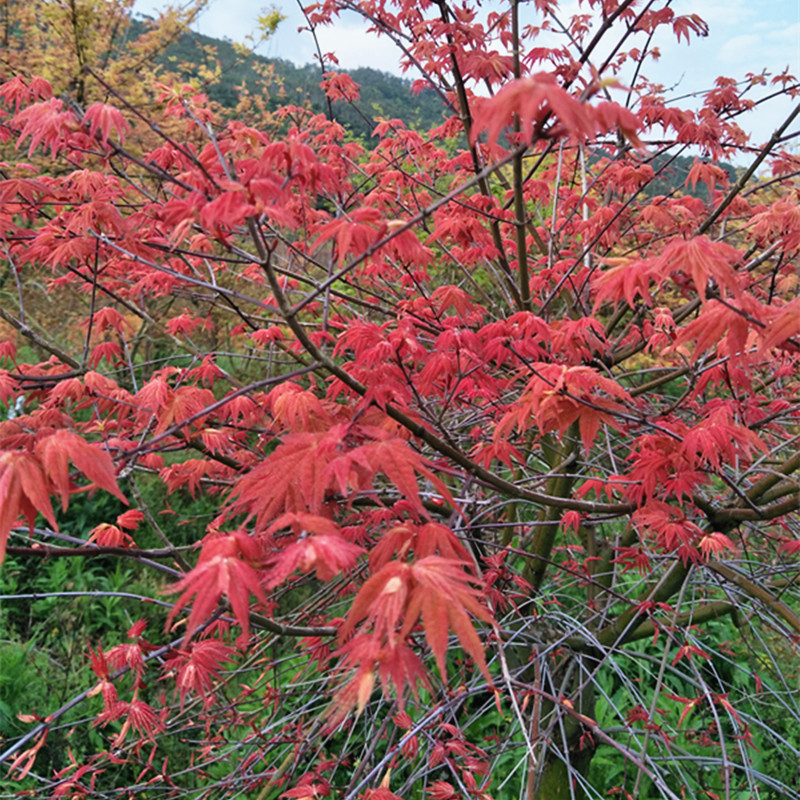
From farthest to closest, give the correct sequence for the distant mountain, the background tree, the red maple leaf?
the distant mountain → the background tree → the red maple leaf

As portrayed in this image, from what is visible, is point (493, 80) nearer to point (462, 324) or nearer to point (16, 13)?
point (462, 324)

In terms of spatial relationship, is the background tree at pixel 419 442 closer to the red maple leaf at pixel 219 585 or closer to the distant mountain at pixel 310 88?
the red maple leaf at pixel 219 585

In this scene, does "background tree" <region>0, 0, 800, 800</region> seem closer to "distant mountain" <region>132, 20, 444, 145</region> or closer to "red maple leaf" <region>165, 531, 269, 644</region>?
"red maple leaf" <region>165, 531, 269, 644</region>

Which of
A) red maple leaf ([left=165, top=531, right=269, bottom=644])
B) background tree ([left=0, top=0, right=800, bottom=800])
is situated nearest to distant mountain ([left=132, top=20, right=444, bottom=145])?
background tree ([left=0, top=0, right=800, bottom=800])

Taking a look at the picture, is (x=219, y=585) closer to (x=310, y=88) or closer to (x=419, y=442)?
(x=419, y=442)

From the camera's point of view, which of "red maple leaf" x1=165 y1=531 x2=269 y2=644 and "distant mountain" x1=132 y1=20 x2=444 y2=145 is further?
"distant mountain" x1=132 y1=20 x2=444 y2=145

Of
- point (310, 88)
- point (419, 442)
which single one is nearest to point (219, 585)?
point (419, 442)

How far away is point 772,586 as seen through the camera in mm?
3029

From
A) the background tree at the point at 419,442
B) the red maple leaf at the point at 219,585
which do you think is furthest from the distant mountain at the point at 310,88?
the red maple leaf at the point at 219,585

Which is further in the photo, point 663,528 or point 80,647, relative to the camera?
point 80,647

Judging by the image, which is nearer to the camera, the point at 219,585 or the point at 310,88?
the point at 219,585

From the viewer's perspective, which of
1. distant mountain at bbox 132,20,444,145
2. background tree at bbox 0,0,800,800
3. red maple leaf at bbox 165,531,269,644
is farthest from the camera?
distant mountain at bbox 132,20,444,145

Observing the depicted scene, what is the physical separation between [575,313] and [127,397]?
2.71 m

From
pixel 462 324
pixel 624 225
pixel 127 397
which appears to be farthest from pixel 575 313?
pixel 127 397
